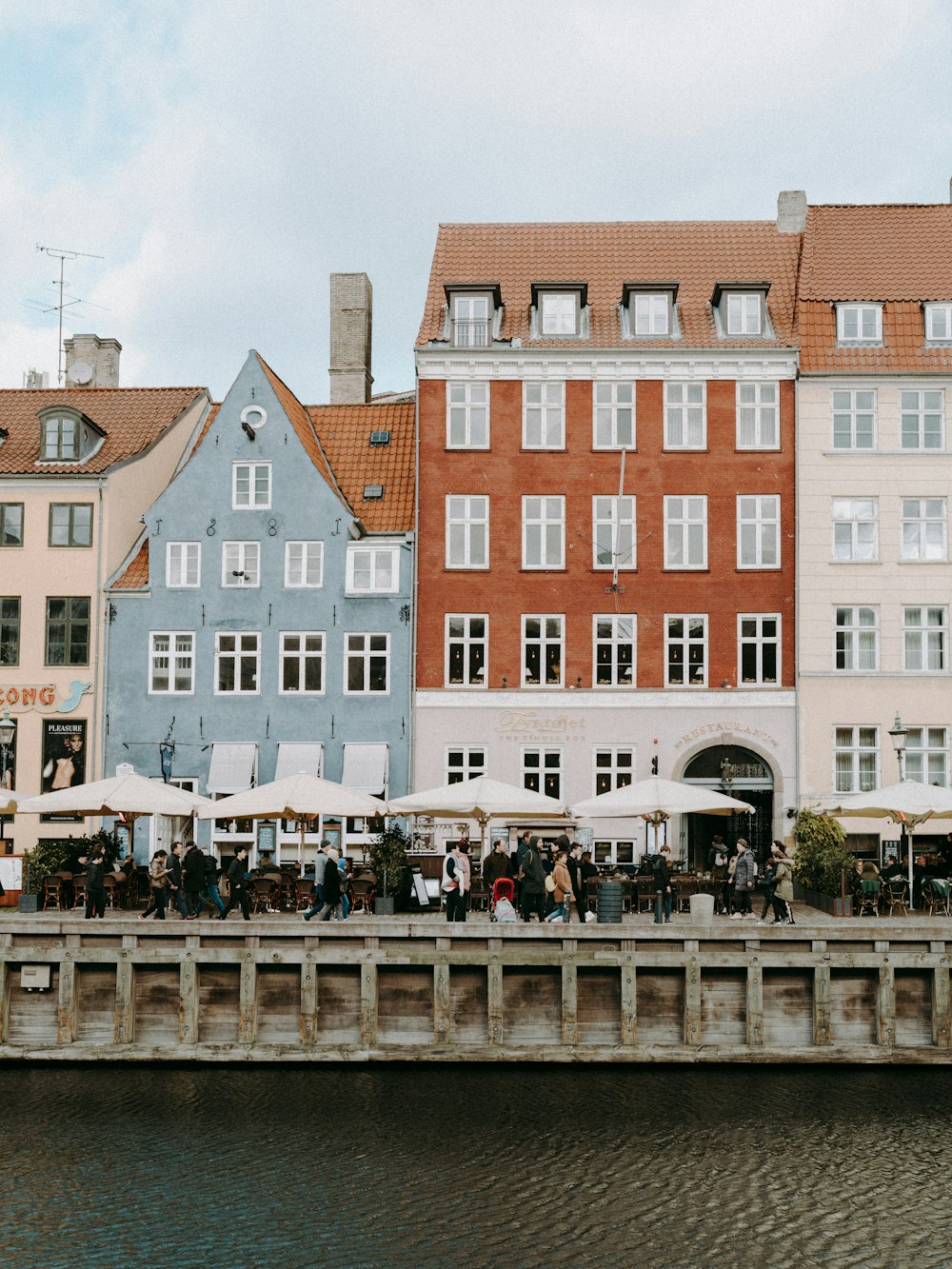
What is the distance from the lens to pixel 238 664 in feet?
143

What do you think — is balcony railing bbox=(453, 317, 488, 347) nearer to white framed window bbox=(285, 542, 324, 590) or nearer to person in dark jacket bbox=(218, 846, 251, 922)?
white framed window bbox=(285, 542, 324, 590)

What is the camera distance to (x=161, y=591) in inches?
1731

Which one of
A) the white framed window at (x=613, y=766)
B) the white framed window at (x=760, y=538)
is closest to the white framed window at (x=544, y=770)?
the white framed window at (x=613, y=766)

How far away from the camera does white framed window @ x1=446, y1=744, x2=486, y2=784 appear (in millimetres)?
42625

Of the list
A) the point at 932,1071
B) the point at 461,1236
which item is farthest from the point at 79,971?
the point at 932,1071

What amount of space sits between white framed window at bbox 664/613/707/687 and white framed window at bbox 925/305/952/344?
35.2 ft

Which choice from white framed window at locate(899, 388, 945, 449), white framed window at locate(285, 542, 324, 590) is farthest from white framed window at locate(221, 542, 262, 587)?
white framed window at locate(899, 388, 945, 449)

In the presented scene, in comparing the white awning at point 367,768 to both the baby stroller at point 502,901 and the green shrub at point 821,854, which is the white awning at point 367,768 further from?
the baby stroller at point 502,901

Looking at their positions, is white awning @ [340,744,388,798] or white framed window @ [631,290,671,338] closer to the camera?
white awning @ [340,744,388,798]

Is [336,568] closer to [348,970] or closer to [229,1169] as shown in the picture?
[348,970]

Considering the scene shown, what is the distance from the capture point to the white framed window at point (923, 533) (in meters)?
43.0

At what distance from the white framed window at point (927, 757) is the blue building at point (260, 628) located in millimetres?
14267

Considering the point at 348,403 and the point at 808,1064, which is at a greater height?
the point at 348,403

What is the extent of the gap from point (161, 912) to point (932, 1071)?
15.1m
